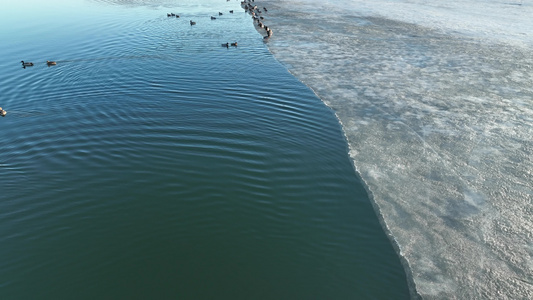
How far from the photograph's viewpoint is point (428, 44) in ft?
73.4

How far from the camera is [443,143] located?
11250 millimetres

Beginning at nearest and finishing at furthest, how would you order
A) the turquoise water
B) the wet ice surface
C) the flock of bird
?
the turquoise water → the wet ice surface → the flock of bird

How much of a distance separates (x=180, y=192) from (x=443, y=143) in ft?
26.0

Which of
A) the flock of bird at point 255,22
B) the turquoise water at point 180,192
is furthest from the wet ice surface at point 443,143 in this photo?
the flock of bird at point 255,22

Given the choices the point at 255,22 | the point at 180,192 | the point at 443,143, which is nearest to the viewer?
the point at 180,192

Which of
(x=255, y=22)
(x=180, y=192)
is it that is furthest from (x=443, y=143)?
(x=255, y=22)

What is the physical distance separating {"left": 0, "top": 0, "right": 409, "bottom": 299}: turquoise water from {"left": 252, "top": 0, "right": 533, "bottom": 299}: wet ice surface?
765mm

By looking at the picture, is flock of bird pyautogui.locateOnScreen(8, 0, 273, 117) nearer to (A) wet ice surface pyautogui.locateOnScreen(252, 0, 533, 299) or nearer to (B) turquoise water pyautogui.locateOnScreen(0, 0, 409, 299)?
(B) turquoise water pyautogui.locateOnScreen(0, 0, 409, 299)

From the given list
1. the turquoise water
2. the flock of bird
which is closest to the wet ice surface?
the turquoise water

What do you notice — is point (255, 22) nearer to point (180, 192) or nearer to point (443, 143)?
point (443, 143)

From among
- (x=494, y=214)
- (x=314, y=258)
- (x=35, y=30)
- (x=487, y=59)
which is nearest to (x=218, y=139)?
(x=314, y=258)

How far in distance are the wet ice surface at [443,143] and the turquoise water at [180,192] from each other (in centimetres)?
76

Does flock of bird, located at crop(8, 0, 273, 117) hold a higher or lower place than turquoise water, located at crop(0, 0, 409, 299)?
higher

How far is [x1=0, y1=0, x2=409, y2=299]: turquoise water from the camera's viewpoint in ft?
22.6
